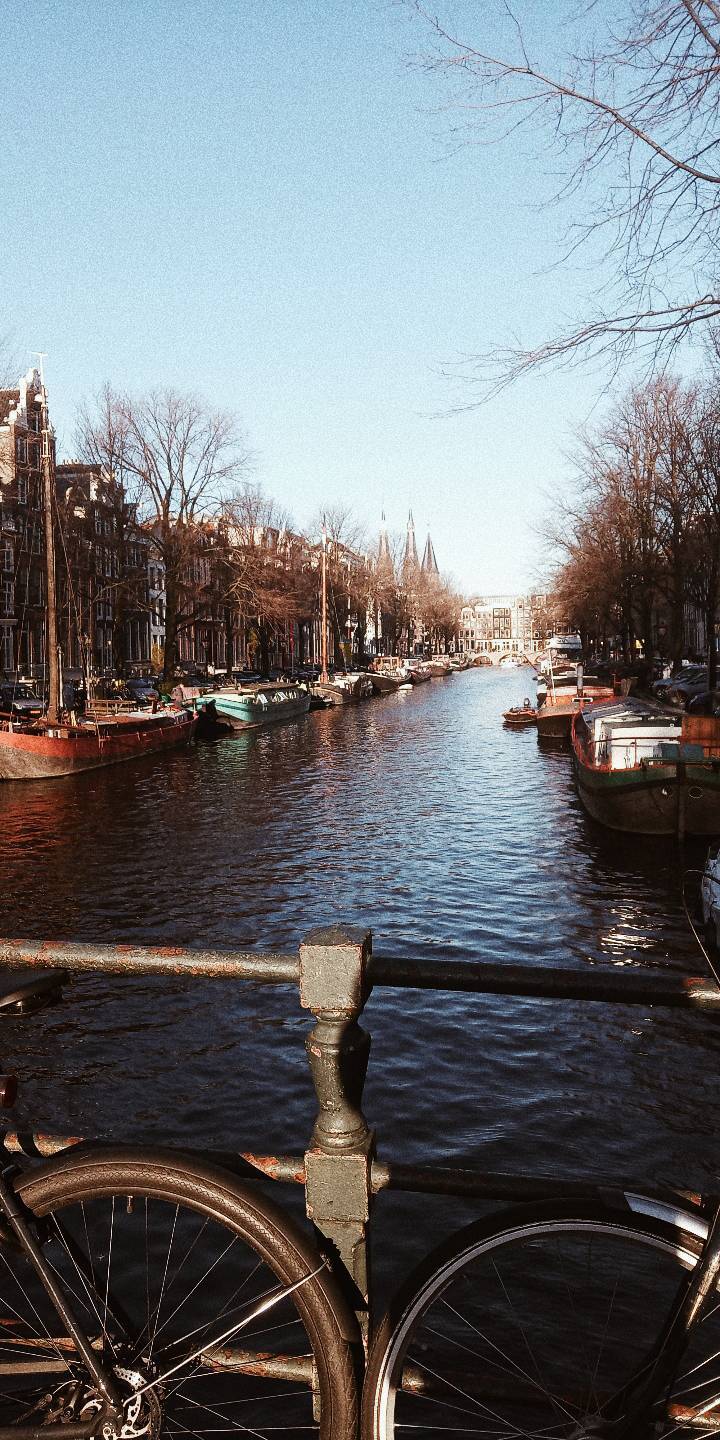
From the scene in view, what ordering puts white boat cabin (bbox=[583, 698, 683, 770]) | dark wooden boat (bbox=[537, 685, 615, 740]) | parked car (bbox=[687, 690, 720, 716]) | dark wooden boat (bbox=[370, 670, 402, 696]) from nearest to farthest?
white boat cabin (bbox=[583, 698, 683, 770]), parked car (bbox=[687, 690, 720, 716]), dark wooden boat (bbox=[537, 685, 615, 740]), dark wooden boat (bbox=[370, 670, 402, 696])

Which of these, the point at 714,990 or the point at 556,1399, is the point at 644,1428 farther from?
the point at 714,990

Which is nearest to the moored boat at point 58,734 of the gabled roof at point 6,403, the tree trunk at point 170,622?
the tree trunk at point 170,622

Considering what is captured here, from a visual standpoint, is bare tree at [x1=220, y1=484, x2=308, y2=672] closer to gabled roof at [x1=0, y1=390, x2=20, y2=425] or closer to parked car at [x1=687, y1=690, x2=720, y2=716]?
gabled roof at [x1=0, y1=390, x2=20, y2=425]

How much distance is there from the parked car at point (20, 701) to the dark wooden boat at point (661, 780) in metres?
22.6

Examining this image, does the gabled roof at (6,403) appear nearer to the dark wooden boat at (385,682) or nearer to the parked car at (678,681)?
the dark wooden boat at (385,682)

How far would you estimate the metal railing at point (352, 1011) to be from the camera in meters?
2.46

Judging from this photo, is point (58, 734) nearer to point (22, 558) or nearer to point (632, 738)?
point (632, 738)

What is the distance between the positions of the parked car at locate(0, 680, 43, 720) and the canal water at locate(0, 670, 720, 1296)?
12.8m

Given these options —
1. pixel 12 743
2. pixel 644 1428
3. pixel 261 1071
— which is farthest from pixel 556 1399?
pixel 12 743

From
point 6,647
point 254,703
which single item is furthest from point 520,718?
point 6,647

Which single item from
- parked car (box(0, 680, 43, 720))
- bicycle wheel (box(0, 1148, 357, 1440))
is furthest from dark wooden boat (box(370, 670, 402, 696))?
bicycle wheel (box(0, 1148, 357, 1440))

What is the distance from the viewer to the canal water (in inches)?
328

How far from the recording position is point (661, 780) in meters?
20.1

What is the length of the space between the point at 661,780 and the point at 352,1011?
1852 centimetres
